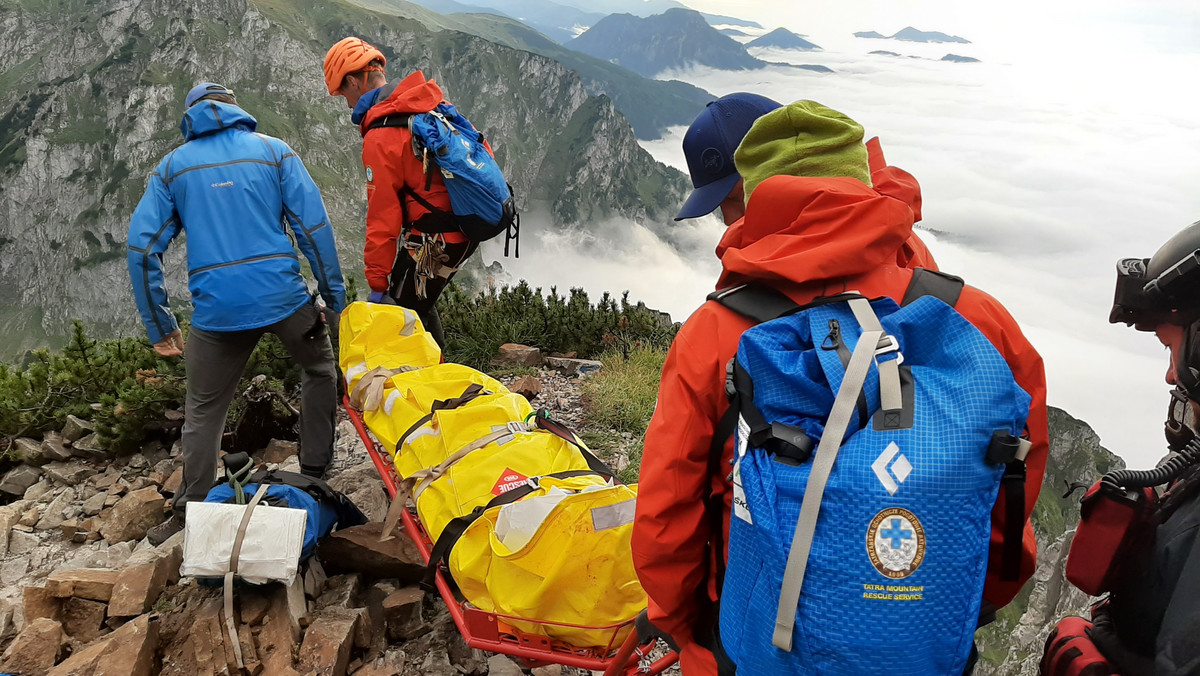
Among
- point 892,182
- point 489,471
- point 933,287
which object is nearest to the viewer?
point 933,287

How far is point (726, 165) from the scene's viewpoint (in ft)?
9.95

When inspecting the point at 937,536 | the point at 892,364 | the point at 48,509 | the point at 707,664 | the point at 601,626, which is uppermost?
the point at 892,364

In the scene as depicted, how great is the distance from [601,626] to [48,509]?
4.76m

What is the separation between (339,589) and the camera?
12.8 ft

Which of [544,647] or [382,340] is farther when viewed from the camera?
[382,340]

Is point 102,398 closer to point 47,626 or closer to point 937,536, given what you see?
point 47,626

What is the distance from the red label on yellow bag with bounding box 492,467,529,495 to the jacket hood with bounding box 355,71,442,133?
9.60 feet

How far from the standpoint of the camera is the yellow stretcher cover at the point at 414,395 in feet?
13.6

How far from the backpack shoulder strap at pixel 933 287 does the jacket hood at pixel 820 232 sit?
0.38 feet

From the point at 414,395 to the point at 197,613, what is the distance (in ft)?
5.25

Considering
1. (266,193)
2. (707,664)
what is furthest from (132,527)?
(707,664)

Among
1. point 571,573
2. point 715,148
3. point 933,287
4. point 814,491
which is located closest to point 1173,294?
point 933,287

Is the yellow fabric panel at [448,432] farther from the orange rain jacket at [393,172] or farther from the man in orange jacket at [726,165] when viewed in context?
the orange rain jacket at [393,172]

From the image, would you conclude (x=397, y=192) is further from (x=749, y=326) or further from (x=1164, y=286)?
(x=1164, y=286)
